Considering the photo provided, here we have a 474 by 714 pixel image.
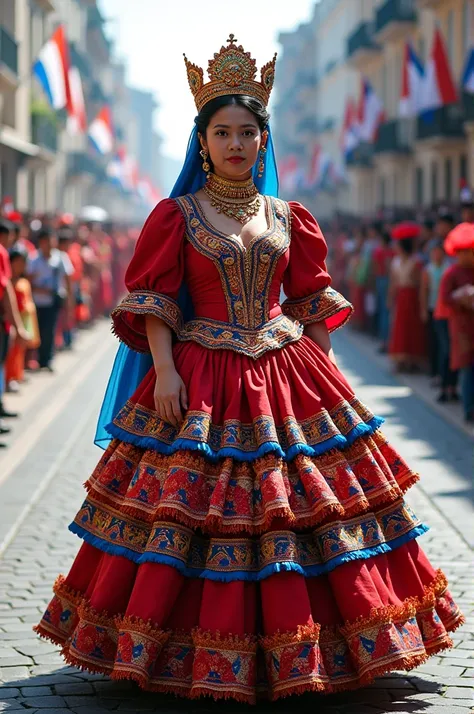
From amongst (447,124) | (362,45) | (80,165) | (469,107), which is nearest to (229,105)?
(469,107)

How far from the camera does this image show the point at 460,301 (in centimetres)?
1208

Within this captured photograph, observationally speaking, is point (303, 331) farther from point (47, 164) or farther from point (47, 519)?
point (47, 164)

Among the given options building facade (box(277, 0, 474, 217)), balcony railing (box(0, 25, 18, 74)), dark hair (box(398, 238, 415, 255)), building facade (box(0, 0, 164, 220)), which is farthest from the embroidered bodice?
balcony railing (box(0, 25, 18, 74))

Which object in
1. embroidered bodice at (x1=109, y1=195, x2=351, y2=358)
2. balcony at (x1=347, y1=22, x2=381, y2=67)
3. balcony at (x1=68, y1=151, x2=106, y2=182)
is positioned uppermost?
balcony at (x1=347, y1=22, x2=381, y2=67)

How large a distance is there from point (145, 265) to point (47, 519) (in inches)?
133

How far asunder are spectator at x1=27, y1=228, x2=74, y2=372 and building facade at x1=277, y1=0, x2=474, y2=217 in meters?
12.0

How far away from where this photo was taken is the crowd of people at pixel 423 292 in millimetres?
12195

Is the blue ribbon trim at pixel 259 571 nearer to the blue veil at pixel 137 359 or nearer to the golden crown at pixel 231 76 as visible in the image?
the blue veil at pixel 137 359

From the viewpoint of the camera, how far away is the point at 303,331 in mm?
5445

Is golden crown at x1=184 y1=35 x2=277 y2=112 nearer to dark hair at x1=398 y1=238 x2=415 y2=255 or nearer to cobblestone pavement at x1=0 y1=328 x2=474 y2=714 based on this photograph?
cobblestone pavement at x1=0 y1=328 x2=474 y2=714

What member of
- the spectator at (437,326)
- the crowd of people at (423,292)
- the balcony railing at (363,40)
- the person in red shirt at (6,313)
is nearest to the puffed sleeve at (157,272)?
the person in red shirt at (6,313)

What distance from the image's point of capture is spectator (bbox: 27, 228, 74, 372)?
56.0 feet

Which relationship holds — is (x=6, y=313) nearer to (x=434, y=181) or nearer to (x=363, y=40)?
(x=434, y=181)

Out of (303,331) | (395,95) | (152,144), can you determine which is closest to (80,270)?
(303,331)
